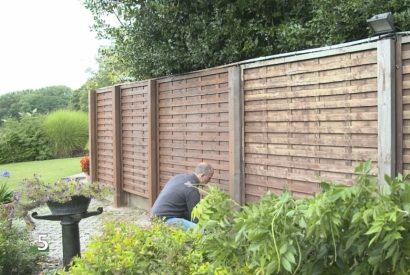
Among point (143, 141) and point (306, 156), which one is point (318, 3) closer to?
point (306, 156)

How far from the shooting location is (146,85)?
7.80 meters

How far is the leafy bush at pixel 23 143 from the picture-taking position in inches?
819

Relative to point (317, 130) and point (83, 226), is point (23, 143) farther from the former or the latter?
point (317, 130)

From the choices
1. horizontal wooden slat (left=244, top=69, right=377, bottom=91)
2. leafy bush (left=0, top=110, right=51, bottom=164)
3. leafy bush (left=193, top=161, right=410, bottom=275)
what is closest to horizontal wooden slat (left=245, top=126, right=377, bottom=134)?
horizontal wooden slat (left=244, top=69, right=377, bottom=91)

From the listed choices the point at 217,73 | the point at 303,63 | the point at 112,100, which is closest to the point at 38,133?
the point at 112,100

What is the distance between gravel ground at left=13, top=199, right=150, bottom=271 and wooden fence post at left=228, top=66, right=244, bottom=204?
174 centimetres

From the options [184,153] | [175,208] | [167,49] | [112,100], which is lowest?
[175,208]

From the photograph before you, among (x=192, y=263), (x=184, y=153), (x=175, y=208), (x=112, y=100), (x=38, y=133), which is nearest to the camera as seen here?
(x=192, y=263)

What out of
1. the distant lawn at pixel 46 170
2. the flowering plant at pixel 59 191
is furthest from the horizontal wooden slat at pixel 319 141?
the distant lawn at pixel 46 170

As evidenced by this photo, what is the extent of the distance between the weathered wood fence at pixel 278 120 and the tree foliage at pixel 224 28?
0.42 meters

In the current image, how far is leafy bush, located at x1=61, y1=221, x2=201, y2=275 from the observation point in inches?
83.9

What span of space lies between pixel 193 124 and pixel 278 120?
1.82 m

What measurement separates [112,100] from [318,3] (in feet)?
15.7

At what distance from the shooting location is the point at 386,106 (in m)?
3.97
